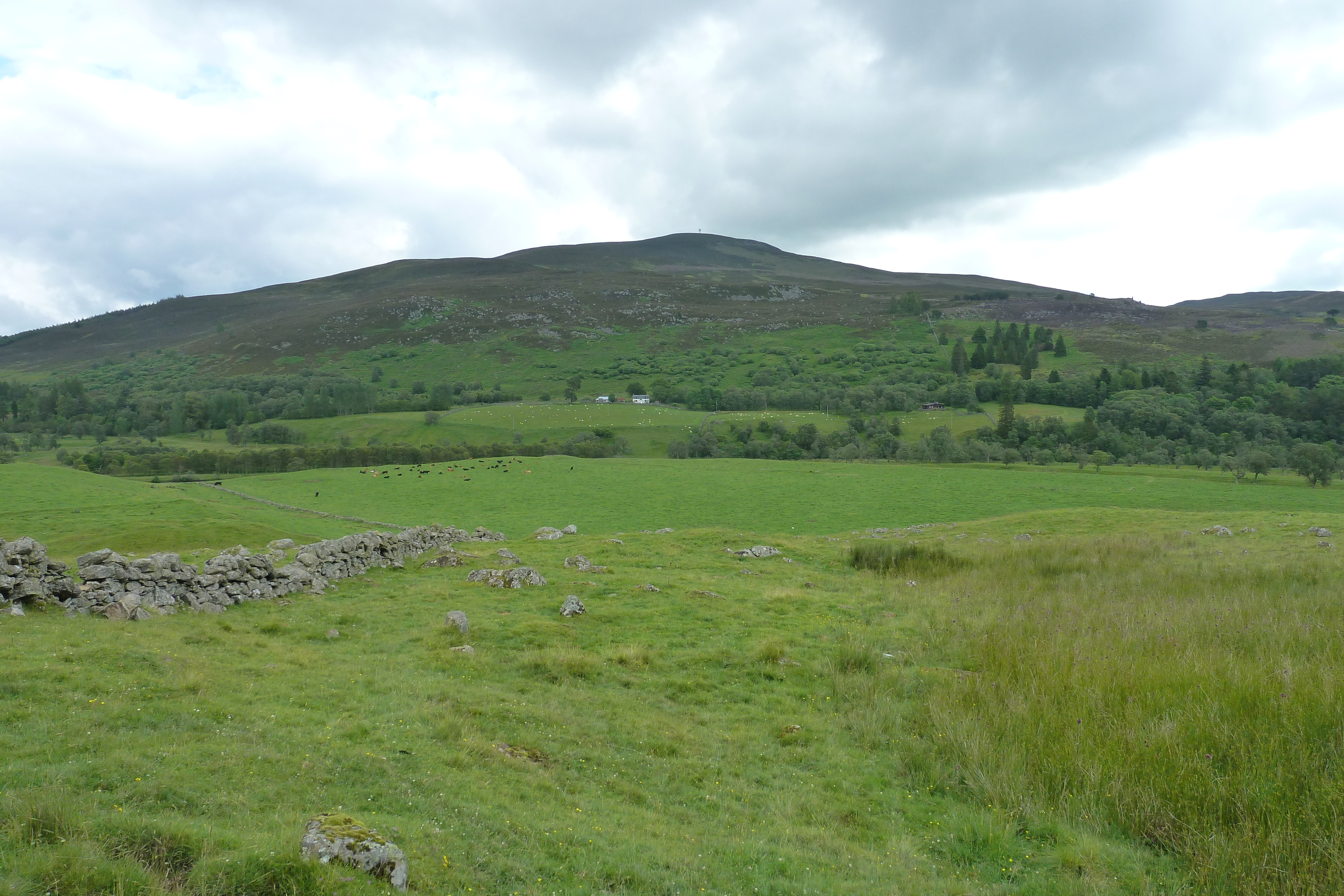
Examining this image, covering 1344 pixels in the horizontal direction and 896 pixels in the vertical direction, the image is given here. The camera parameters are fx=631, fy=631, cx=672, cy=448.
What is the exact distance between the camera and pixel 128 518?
35438 millimetres

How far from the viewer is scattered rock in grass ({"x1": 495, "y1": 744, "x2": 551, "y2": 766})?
8805 millimetres

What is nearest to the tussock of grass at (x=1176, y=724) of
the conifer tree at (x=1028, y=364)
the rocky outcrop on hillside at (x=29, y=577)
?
the rocky outcrop on hillside at (x=29, y=577)

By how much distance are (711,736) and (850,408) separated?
11411cm

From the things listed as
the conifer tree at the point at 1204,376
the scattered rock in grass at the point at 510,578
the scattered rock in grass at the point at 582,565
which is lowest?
the scattered rock in grass at the point at 582,565

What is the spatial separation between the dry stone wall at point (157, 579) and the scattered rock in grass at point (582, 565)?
7.04m

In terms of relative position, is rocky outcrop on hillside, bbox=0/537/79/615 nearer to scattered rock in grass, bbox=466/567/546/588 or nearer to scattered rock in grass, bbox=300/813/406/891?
scattered rock in grass, bbox=466/567/546/588

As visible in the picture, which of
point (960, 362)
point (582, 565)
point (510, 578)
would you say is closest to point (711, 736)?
point (510, 578)

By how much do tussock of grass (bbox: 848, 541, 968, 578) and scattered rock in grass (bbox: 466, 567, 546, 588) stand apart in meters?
12.3

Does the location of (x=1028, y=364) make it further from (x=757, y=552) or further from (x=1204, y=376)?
(x=757, y=552)

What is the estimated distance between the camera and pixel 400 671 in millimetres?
12008

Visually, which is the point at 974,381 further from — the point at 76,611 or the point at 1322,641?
the point at 76,611

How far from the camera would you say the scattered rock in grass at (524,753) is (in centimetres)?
880

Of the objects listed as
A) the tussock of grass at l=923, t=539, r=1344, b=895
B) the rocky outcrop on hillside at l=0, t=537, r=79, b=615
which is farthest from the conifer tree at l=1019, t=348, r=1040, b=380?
the rocky outcrop on hillside at l=0, t=537, r=79, b=615

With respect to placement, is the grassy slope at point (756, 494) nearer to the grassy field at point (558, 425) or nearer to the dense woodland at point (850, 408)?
the dense woodland at point (850, 408)
